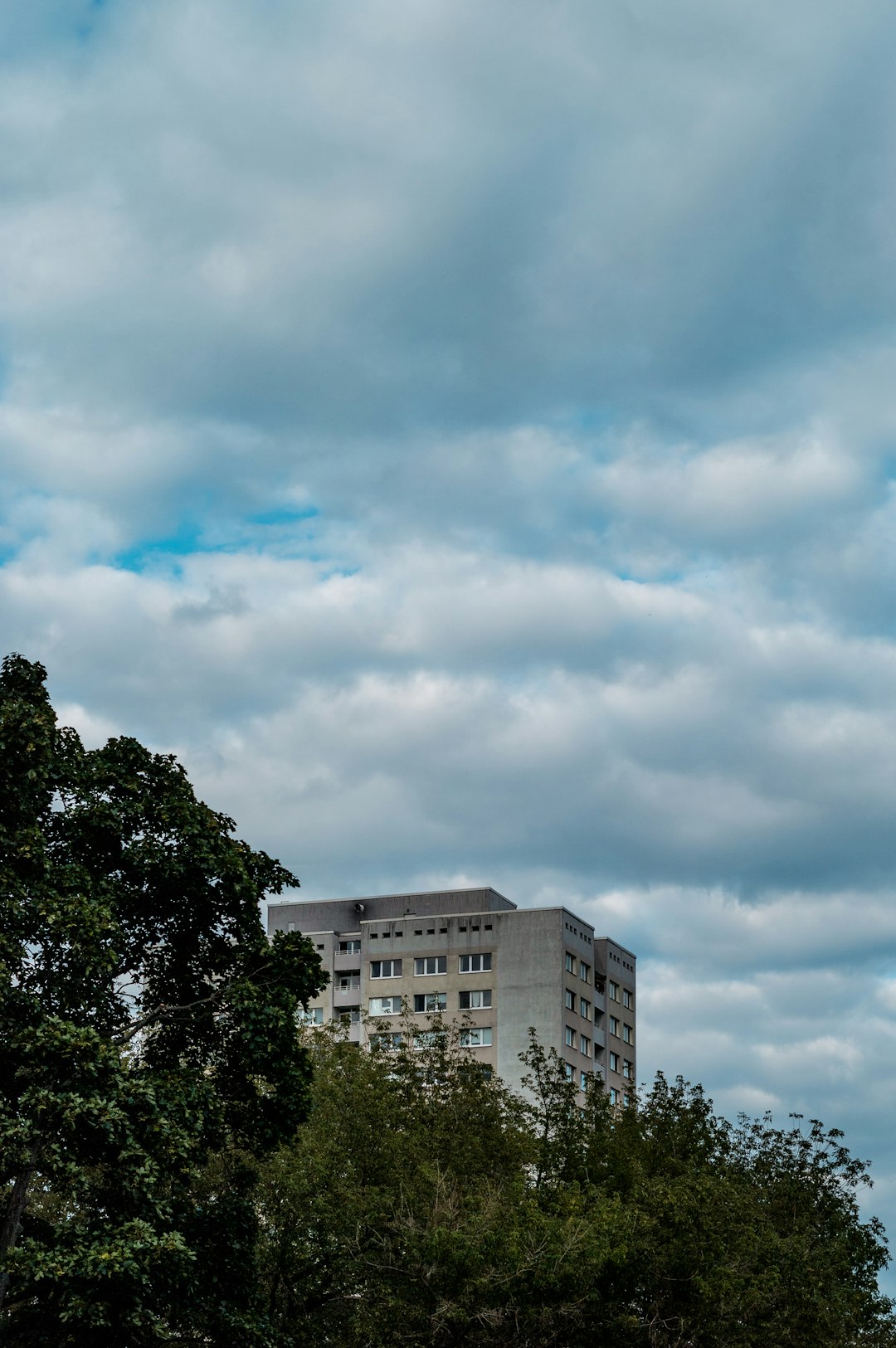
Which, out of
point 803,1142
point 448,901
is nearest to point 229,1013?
point 803,1142

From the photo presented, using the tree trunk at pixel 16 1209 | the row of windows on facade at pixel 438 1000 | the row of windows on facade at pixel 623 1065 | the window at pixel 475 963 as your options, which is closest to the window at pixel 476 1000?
the row of windows on facade at pixel 438 1000

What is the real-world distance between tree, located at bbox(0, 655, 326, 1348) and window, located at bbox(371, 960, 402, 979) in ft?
303

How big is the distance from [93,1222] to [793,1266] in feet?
60.9

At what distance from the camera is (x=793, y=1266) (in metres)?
39.3

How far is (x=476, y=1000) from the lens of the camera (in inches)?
4850

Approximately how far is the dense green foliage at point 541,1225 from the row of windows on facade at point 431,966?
243 ft

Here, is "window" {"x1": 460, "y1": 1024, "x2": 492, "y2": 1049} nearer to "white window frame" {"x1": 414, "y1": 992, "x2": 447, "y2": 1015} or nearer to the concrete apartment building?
the concrete apartment building

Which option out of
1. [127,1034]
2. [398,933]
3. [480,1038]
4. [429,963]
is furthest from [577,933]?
[127,1034]

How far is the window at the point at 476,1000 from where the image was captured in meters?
123

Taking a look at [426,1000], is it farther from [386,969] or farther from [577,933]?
[577,933]

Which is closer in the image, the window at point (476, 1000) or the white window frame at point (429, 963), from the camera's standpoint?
the window at point (476, 1000)

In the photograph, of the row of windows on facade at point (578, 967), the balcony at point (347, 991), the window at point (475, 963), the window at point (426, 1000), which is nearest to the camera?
the window at point (426, 1000)

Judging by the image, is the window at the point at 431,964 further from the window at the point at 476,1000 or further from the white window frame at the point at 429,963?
the window at the point at 476,1000

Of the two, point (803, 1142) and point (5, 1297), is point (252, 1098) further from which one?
point (803, 1142)
